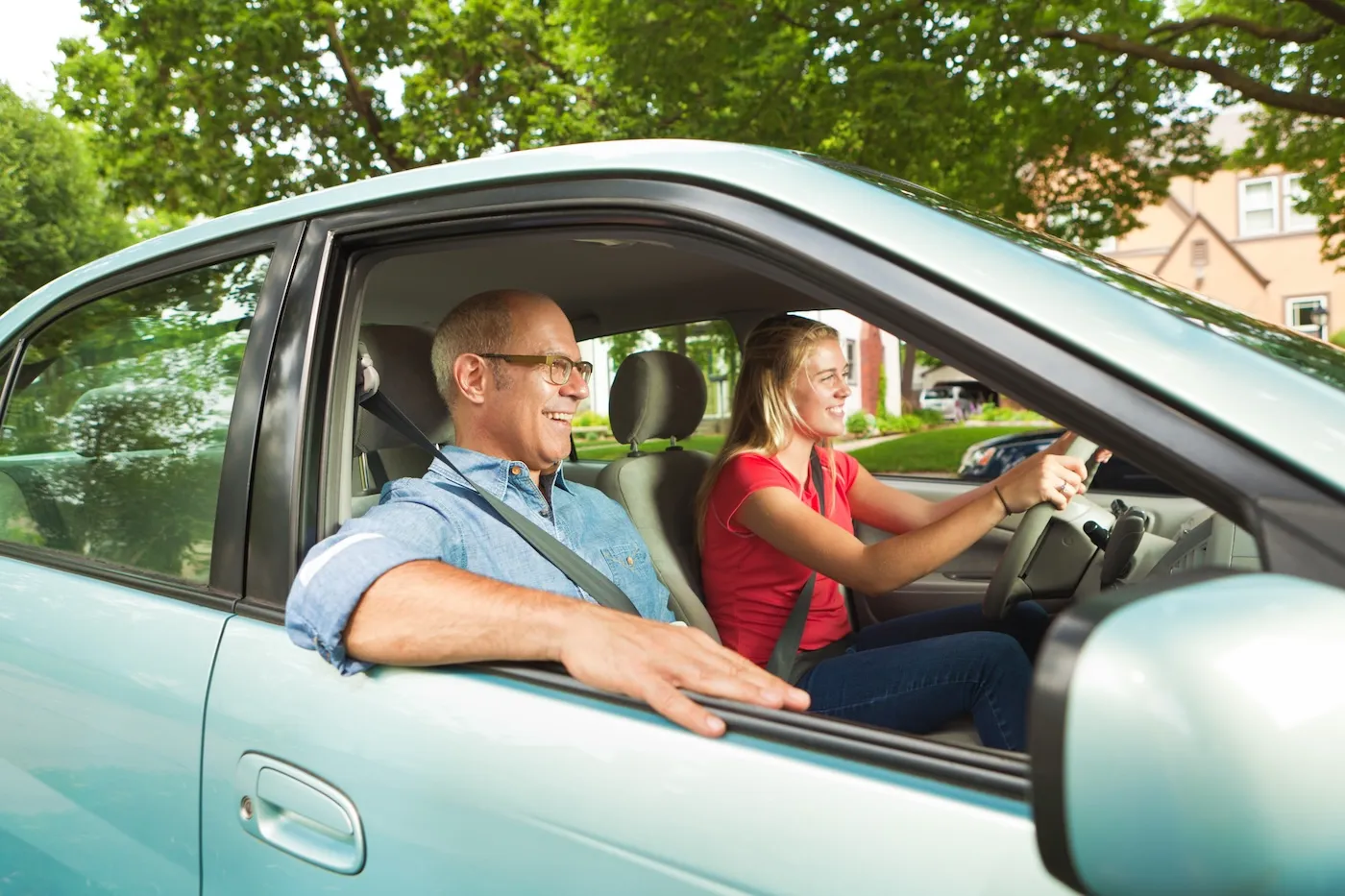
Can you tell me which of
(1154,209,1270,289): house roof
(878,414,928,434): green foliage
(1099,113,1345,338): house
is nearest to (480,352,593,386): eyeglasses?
(878,414,928,434): green foliage

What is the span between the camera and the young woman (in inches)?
79.7

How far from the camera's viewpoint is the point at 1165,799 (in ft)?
2.31

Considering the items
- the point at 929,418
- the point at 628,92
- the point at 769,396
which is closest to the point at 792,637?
the point at 769,396

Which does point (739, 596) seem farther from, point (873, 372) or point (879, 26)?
point (873, 372)

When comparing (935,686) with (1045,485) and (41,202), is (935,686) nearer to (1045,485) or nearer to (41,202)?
(1045,485)

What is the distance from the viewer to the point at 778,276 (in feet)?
4.12

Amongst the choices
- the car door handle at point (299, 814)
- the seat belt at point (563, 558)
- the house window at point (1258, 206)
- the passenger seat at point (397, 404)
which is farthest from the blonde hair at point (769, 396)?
the house window at point (1258, 206)

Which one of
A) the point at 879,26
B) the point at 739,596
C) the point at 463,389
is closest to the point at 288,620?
the point at 463,389

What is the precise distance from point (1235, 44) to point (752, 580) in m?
9.50

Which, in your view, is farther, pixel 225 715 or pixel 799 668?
pixel 799 668

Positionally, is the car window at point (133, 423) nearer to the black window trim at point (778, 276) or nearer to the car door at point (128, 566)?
the car door at point (128, 566)

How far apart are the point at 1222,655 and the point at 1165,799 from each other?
4.0 inches

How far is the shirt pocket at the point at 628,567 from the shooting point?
2.19 meters

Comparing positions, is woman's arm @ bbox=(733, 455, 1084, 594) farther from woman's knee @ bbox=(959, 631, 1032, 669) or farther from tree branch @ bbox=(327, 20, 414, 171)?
tree branch @ bbox=(327, 20, 414, 171)
